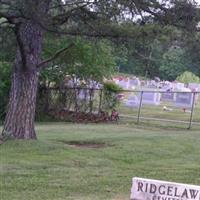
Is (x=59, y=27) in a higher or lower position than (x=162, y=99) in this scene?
higher

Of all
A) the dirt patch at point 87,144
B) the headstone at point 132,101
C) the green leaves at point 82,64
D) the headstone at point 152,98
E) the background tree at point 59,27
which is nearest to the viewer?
the background tree at point 59,27

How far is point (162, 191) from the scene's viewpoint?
4.32 metres

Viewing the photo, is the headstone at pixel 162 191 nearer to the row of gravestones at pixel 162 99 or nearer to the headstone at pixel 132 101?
the row of gravestones at pixel 162 99

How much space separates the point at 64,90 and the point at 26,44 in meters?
14.2

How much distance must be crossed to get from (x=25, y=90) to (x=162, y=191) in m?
9.47

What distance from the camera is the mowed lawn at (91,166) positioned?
8078 mm

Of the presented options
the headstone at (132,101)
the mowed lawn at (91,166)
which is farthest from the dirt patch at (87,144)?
the headstone at (132,101)

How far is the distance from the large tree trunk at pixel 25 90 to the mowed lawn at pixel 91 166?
0.68m

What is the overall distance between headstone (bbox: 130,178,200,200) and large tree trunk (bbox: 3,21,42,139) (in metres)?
9.08

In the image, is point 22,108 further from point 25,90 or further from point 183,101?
point 183,101

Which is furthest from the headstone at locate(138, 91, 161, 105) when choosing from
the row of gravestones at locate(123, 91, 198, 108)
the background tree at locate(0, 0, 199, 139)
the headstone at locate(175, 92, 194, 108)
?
the background tree at locate(0, 0, 199, 139)

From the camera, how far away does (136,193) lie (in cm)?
452

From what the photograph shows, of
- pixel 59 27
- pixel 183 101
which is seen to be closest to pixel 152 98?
pixel 183 101

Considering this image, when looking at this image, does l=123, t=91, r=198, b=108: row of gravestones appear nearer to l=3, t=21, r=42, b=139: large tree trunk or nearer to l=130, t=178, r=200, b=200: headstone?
l=3, t=21, r=42, b=139: large tree trunk
